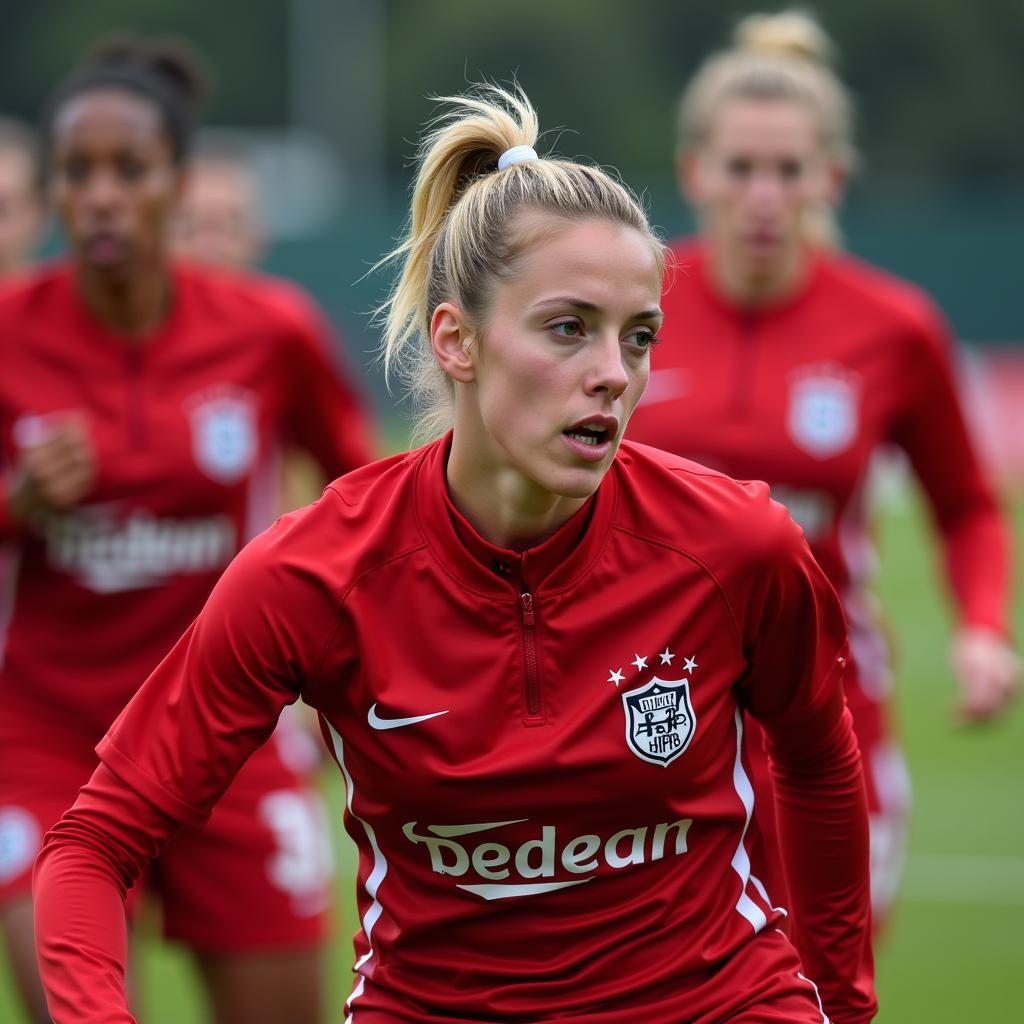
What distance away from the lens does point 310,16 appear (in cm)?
4506

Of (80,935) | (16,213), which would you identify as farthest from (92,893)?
(16,213)

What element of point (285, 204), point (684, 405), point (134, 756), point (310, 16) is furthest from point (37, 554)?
point (310, 16)

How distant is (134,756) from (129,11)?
4503 cm

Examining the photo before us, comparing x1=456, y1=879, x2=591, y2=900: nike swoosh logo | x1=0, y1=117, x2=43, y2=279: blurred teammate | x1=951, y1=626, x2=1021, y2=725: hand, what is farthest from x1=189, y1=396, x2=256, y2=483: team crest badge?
x1=0, y1=117, x2=43, y2=279: blurred teammate

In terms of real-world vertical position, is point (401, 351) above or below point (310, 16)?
below

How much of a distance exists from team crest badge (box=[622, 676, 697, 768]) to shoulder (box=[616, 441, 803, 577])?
21 centimetres

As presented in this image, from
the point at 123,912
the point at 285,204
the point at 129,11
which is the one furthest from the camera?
the point at 129,11

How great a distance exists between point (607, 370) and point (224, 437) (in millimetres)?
2372

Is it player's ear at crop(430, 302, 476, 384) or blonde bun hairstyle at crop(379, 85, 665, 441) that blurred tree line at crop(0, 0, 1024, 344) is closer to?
blonde bun hairstyle at crop(379, 85, 665, 441)

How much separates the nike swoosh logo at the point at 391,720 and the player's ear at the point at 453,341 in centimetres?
55

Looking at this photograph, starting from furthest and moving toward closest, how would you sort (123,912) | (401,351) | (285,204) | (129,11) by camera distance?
(129,11)
(285,204)
(401,351)
(123,912)

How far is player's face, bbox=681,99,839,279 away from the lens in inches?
214

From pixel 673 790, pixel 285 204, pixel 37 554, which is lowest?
pixel 673 790

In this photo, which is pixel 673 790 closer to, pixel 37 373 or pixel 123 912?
pixel 123 912
